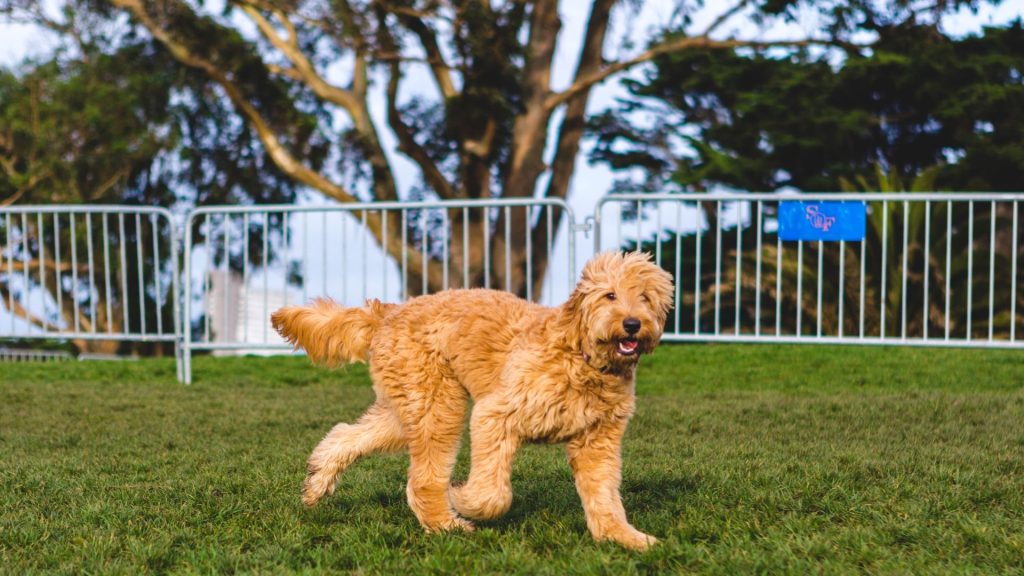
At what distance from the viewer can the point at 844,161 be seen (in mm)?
25062

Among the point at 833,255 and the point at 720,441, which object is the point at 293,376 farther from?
the point at 833,255

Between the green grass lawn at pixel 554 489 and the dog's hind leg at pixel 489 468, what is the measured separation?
0.49 ft

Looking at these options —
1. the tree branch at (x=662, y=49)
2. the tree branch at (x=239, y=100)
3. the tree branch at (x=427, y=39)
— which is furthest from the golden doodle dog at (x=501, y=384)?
the tree branch at (x=239, y=100)

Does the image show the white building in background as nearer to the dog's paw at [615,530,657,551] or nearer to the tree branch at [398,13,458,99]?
the tree branch at [398,13,458,99]

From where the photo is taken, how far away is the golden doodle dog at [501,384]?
4.38 m

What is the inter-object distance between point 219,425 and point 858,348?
295 inches

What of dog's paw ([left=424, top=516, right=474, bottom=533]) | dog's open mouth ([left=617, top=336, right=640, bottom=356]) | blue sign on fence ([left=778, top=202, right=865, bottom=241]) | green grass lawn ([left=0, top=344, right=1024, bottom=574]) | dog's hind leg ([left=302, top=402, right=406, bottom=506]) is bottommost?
green grass lawn ([left=0, top=344, right=1024, bottom=574])

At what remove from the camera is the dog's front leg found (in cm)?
441

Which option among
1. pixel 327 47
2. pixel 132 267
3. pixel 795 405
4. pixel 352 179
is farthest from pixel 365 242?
A: pixel 132 267

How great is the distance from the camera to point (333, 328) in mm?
5172

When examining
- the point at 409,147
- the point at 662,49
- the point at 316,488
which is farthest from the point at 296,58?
the point at 316,488

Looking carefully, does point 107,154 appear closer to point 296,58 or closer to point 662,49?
point 296,58

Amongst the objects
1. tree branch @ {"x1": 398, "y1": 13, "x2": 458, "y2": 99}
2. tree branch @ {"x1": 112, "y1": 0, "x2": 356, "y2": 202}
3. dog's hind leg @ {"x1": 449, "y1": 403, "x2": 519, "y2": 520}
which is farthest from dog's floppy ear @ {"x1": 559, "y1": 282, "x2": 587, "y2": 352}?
tree branch @ {"x1": 112, "y1": 0, "x2": 356, "y2": 202}

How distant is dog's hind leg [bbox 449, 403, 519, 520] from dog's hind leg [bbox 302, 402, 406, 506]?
70 cm
